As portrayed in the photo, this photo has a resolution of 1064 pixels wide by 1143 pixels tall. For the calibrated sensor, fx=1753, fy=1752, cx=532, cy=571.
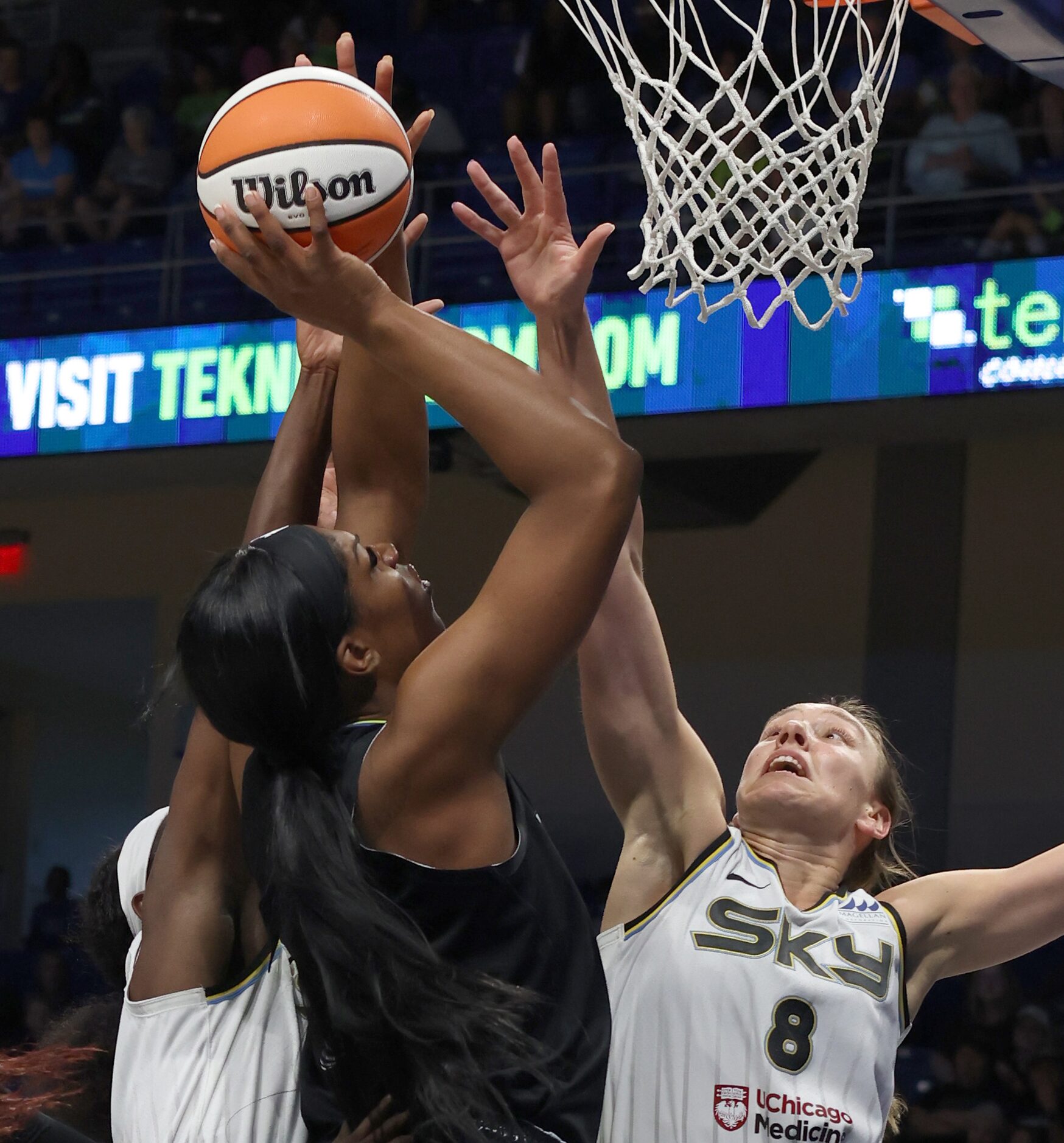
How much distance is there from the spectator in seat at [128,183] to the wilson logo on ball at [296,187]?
708cm

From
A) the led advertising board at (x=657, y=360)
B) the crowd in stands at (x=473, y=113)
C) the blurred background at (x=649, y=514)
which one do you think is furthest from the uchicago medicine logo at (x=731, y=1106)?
the crowd in stands at (x=473, y=113)

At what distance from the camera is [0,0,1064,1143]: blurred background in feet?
23.3

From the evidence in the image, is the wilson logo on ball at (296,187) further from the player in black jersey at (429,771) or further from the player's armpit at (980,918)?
the player's armpit at (980,918)

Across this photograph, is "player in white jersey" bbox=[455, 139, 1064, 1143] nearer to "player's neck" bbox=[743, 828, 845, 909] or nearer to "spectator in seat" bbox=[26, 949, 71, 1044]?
"player's neck" bbox=[743, 828, 845, 909]

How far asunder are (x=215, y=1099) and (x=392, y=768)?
0.57 m

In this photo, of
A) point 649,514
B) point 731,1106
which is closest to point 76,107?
point 649,514

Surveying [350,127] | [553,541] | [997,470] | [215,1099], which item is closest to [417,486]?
[350,127]

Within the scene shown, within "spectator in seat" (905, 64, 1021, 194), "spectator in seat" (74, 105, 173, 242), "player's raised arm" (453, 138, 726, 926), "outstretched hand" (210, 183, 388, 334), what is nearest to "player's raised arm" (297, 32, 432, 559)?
"player's raised arm" (453, 138, 726, 926)

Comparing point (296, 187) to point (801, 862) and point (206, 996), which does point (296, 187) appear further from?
point (801, 862)

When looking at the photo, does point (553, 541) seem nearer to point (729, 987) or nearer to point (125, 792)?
point (729, 987)

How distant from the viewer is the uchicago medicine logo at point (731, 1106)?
2.26 meters

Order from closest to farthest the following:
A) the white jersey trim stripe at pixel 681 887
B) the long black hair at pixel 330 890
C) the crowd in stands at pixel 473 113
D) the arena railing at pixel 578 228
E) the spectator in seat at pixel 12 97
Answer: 1. the long black hair at pixel 330 890
2. the white jersey trim stripe at pixel 681 887
3. the arena railing at pixel 578 228
4. the crowd in stands at pixel 473 113
5. the spectator in seat at pixel 12 97

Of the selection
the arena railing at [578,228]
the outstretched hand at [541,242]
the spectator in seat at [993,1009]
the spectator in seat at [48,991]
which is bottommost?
the spectator in seat at [48,991]

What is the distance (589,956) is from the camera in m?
1.58
